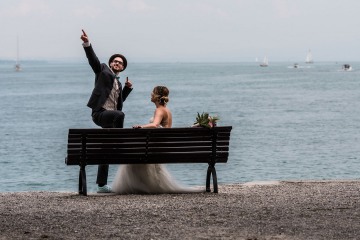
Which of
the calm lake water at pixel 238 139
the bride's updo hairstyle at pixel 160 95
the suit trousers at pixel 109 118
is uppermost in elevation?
the bride's updo hairstyle at pixel 160 95

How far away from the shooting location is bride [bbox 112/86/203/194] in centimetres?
1056

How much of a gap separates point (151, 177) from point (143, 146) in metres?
0.50

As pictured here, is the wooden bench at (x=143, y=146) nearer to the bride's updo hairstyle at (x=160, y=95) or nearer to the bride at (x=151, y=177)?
the bride at (x=151, y=177)

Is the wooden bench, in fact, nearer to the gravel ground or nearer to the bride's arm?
the bride's arm

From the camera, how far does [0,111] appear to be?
199ft

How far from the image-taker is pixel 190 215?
8.64 meters

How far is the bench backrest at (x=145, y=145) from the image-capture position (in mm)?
10141

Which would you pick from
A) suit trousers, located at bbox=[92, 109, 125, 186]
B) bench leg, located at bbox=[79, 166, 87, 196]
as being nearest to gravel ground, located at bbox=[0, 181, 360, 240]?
bench leg, located at bbox=[79, 166, 87, 196]

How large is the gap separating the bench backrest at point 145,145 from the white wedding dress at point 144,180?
0.88ft

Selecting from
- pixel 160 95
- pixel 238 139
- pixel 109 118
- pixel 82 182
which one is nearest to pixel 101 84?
pixel 109 118

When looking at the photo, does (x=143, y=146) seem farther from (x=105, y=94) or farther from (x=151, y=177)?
(x=105, y=94)

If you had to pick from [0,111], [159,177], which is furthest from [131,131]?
[0,111]

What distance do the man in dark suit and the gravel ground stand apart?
0.88 metres

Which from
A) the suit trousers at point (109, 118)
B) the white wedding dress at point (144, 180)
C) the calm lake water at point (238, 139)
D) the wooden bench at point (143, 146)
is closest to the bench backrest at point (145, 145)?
the wooden bench at point (143, 146)
